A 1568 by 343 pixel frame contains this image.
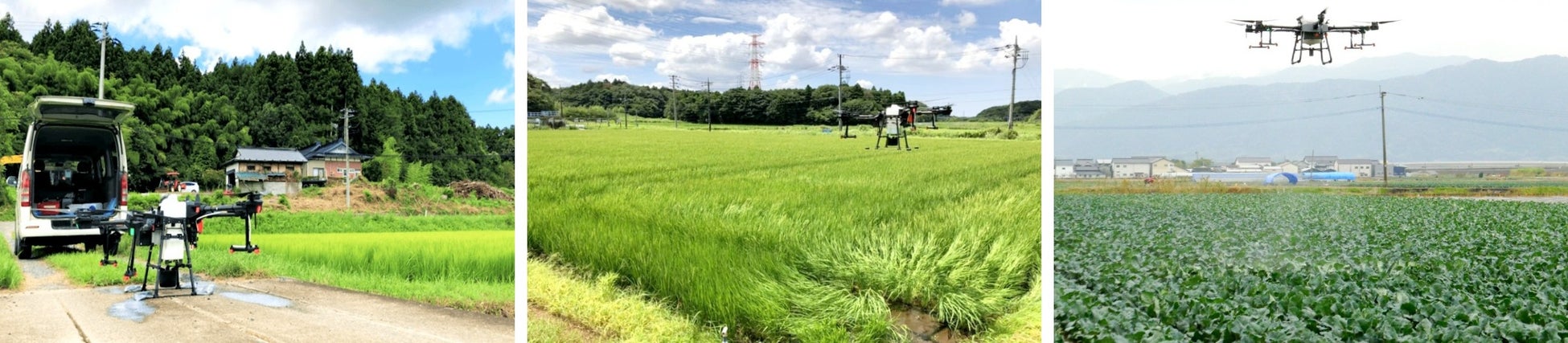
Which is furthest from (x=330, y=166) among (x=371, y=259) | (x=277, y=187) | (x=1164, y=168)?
(x=1164, y=168)

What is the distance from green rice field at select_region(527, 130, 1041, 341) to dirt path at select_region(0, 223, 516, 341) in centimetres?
62

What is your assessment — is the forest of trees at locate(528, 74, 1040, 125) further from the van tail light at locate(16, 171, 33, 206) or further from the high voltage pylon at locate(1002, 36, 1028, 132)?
the van tail light at locate(16, 171, 33, 206)

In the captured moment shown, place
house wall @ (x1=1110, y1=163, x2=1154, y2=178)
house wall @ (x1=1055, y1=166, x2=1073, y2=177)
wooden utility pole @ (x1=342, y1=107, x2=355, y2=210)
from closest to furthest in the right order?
1. wooden utility pole @ (x1=342, y1=107, x2=355, y2=210)
2. house wall @ (x1=1055, y1=166, x2=1073, y2=177)
3. house wall @ (x1=1110, y1=163, x2=1154, y2=178)

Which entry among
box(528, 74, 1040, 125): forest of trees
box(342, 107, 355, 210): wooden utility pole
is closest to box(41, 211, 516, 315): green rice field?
box(342, 107, 355, 210): wooden utility pole

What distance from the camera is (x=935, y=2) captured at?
338 cm

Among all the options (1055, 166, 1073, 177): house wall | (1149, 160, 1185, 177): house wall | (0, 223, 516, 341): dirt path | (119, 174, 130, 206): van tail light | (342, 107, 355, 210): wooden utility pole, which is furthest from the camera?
(1149, 160, 1185, 177): house wall

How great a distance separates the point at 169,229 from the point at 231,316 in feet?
1.33

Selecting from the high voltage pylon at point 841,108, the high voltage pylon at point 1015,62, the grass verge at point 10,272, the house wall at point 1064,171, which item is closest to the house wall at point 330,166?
the grass verge at point 10,272

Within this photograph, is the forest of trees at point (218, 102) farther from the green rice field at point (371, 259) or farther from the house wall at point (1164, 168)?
the house wall at point (1164, 168)

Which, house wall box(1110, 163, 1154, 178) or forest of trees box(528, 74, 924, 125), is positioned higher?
forest of trees box(528, 74, 924, 125)

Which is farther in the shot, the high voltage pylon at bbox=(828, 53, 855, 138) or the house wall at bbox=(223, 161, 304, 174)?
the house wall at bbox=(223, 161, 304, 174)

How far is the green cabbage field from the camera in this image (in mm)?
3406

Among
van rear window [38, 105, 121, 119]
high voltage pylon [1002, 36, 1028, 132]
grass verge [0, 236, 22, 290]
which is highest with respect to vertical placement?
high voltage pylon [1002, 36, 1028, 132]

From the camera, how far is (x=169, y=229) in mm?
3312
